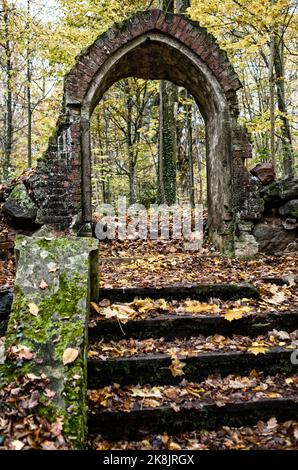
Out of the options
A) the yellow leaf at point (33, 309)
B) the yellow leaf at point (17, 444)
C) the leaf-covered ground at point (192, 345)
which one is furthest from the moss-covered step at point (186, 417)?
the yellow leaf at point (33, 309)

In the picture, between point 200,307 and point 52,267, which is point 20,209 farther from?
point 200,307

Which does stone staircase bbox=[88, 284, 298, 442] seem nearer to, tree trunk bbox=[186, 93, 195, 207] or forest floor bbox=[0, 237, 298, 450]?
forest floor bbox=[0, 237, 298, 450]

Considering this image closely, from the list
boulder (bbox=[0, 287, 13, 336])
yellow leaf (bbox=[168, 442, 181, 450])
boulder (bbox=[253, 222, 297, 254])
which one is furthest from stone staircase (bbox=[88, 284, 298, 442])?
boulder (bbox=[253, 222, 297, 254])

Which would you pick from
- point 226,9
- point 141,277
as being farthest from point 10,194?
point 226,9

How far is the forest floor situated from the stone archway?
4.37 feet

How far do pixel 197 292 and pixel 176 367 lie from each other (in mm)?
1210

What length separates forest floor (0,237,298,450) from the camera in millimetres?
2773

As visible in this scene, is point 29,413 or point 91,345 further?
point 91,345

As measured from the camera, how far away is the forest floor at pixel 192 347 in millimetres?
2773

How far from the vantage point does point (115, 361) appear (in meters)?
3.26

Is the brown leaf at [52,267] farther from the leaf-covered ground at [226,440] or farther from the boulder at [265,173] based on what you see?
the boulder at [265,173]

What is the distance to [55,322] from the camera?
3180mm
